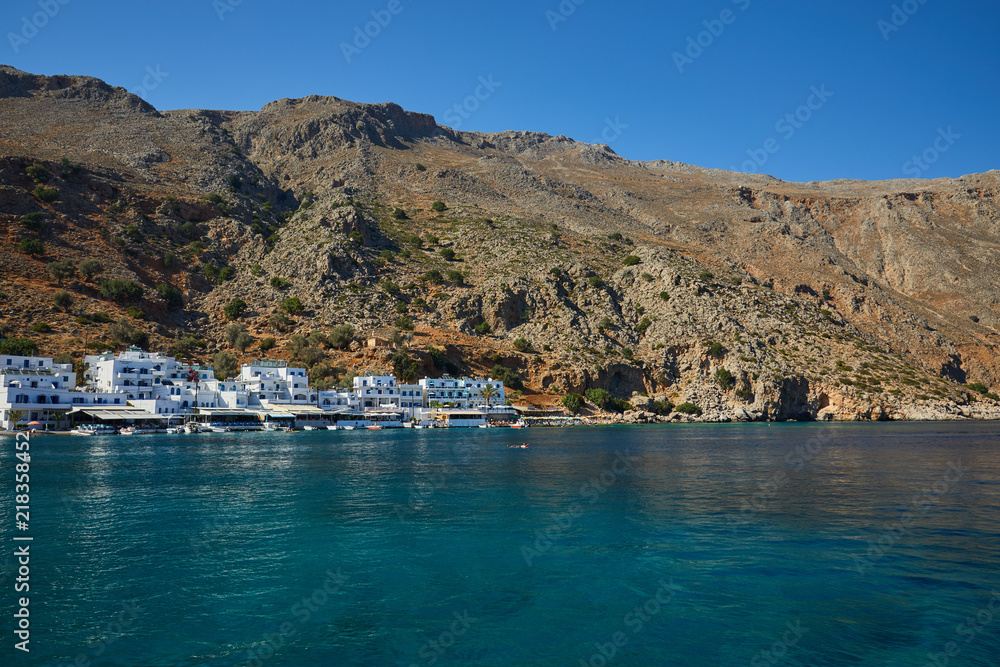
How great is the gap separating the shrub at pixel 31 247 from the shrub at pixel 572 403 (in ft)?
261

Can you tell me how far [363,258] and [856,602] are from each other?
107345 millimetres

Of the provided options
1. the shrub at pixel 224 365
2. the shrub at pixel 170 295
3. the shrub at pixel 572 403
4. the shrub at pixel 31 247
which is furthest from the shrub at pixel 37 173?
the shrub at pixel 572 403

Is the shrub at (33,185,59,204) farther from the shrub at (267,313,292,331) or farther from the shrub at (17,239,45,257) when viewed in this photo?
the shrub at (267,313,292,331)

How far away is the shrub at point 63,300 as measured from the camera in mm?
87875

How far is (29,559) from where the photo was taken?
1922 centimetres

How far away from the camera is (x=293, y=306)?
10388cm

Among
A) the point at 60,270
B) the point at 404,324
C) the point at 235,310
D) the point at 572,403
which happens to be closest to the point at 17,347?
the point at 60,270

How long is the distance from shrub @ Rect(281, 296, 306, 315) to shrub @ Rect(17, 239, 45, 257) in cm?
3450

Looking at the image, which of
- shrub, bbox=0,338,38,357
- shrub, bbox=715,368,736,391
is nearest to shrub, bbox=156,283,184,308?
shrub, bbox=0,338,38,357

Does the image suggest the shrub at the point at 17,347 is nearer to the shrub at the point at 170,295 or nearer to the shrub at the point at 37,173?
the shrub at the point at 170,295

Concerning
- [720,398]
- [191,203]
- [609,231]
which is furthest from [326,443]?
[609,231]

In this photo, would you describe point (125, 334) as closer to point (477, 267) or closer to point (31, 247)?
point (31, 247)

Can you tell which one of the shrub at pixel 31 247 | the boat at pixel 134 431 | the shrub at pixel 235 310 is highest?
the shrub at pixel 31 247

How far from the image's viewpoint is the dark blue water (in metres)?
13.3
